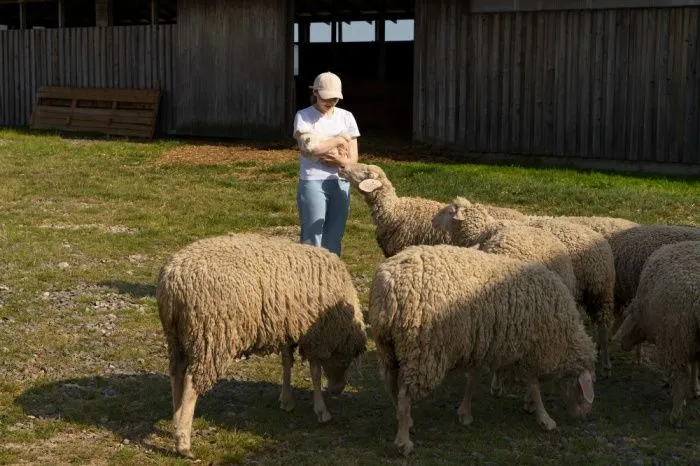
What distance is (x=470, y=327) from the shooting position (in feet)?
20.1

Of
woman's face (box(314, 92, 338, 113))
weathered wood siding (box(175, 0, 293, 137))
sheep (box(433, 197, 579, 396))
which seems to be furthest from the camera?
weathered wood siding (box(175, 0, 293, 137))

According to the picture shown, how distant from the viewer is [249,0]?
72.6 feet

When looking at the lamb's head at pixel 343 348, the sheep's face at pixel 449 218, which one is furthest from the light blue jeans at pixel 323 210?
the lamb's head at pixel 343 348

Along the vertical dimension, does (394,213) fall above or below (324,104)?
below

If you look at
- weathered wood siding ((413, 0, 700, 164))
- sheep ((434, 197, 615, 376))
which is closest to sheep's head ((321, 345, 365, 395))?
sheep ((434, 197, 615, 376))

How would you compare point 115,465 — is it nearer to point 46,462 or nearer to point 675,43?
point 46,462

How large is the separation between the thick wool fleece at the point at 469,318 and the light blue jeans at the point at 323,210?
1.96 metres

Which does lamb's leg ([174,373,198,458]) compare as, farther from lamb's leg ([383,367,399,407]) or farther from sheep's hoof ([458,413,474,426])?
sheep's hoof ([458,413,474,426])

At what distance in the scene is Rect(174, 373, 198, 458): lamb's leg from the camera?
5847 millimetres

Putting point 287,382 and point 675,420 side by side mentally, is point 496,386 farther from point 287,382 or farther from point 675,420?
point 287,382

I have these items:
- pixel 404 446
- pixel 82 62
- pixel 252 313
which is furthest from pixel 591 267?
pixel 82 62

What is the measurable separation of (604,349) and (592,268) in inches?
26.1

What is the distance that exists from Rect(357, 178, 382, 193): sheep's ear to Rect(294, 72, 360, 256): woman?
2.23 ft

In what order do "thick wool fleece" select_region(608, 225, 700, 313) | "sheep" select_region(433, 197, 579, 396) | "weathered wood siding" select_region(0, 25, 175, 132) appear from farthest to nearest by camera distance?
"weathered wood siding" select_region(0, 25, 175, 132)
"thick wool fleece" select_region(608, 225, 700, 313)
"sheep" select_region(433, 197, 579, 396)
